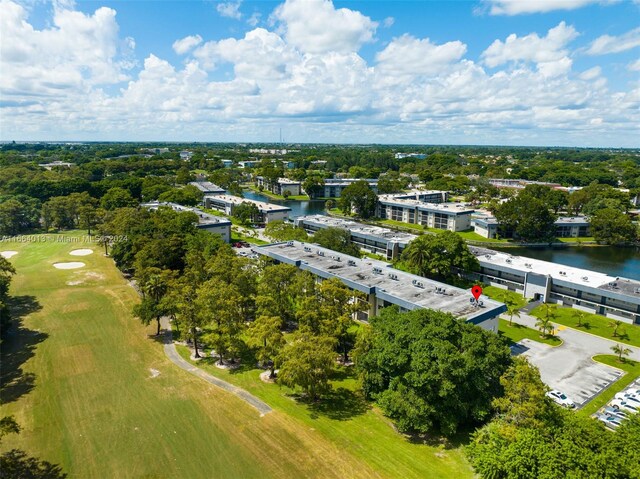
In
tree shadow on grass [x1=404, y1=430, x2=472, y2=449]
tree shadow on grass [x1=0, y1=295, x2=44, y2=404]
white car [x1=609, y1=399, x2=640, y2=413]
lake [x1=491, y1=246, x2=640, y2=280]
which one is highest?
tree shadow on grass [x1=0, y1=295, x2=44, y2=404]

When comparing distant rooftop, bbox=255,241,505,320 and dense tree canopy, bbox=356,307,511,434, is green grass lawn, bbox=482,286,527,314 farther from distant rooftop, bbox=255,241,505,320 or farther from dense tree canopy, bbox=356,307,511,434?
dense tree canopy, bbox=356,307,511,434

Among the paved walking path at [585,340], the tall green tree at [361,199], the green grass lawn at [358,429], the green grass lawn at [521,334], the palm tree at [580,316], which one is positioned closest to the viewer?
the green grass lawn at [358,429]

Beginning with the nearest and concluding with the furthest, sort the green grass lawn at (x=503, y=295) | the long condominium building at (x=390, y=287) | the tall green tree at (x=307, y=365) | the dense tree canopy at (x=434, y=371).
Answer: the dense tree canopy at (x=434, y=371) → the tall green tree at (x=307, y=365) → the long condominium building at (x=390, y=287) → the green grass lawn at (x=503, y=295)

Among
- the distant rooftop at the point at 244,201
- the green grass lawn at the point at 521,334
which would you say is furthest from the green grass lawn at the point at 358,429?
the distant rooftop at the point at 244,201

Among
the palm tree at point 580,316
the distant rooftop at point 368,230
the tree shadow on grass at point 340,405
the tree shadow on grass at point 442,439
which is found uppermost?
the distant rooftop at point 368,230

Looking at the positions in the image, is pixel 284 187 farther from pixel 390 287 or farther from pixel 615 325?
pixel 615 325

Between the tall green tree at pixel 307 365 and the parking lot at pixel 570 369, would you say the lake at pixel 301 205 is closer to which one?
the parking lot at pixel 570 369

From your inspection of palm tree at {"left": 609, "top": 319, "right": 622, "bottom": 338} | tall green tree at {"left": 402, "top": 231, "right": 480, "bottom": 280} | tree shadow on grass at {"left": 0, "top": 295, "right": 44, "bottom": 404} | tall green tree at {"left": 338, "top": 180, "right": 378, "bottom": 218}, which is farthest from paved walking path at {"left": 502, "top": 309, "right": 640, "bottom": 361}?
tall green tree at {"left": 338, "top": 180, "right": 378, "bottom": 218}
